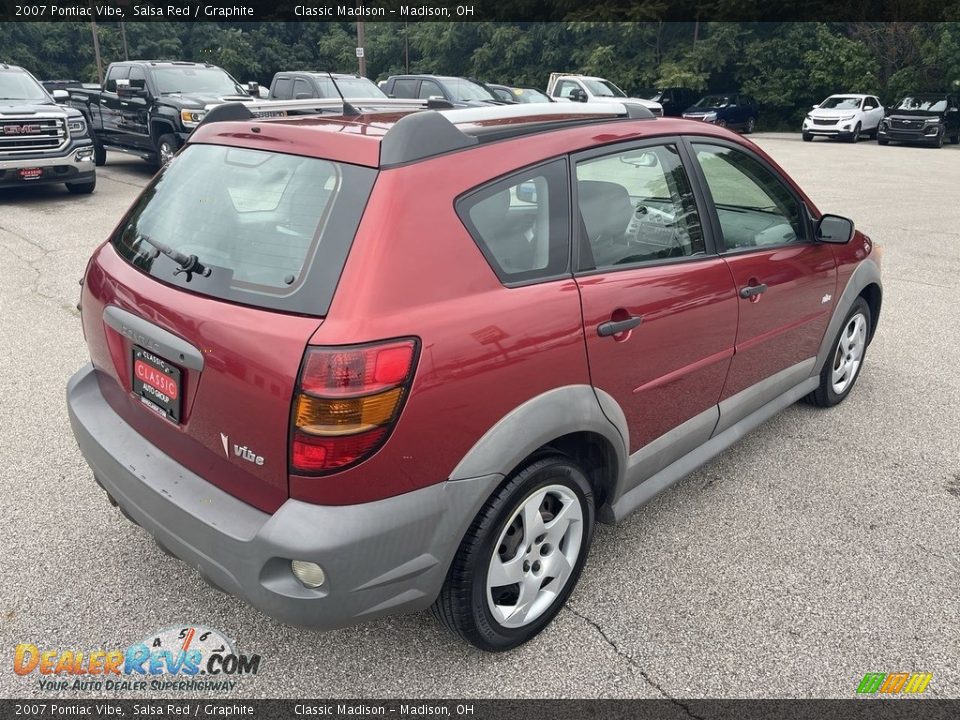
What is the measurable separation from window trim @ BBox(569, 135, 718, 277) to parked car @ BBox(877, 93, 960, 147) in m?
25.2

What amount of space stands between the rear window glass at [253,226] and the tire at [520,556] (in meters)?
0.86

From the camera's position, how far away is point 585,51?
37.6 m

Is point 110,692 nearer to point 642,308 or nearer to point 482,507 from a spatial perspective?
point 482,507

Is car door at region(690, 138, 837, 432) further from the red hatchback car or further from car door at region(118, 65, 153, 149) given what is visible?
car door at region(118, 65, 153, 149)

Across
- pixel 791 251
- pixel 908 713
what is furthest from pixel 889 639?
pixel 791 251

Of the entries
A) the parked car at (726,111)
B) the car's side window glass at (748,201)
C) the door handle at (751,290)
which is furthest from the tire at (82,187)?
the parked car at (726,111)

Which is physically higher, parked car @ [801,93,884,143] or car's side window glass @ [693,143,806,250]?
car's side window glass @ [693,143,806,250]

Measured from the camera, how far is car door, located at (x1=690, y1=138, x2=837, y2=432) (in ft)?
10.6

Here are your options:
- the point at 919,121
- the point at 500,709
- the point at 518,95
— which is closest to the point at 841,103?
the point at 919,121

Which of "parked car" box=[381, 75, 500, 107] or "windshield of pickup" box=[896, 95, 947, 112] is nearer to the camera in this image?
"parked car" box=[381, 75, 500, 107]

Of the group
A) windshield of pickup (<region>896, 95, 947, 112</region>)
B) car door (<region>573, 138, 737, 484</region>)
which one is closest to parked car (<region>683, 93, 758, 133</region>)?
windshield of pickup (<region>896, 95, 947, 112</region>)

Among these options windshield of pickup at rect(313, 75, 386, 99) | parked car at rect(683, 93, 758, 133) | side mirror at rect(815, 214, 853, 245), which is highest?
side mirror at rect(815, 214, 853, 245)

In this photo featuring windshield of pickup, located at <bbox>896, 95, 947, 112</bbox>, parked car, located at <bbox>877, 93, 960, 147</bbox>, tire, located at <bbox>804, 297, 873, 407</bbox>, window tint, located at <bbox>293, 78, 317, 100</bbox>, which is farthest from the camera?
windshield of pickup, located at <bbox>896, 95, 947, 112</bbox>

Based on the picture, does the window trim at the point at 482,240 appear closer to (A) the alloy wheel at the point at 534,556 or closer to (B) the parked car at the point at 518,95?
(A) the alloy wheel at the point at 534,556
